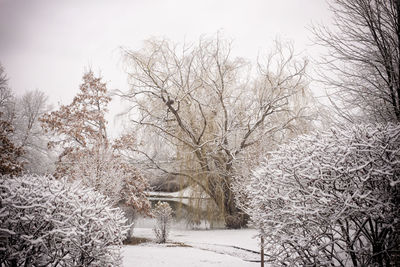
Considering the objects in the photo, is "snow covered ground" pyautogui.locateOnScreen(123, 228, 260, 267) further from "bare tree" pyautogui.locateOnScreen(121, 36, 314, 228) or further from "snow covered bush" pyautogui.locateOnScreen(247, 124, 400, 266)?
"bare tree" pyautogui.locateOnScreen(121, 36, 314, 228)

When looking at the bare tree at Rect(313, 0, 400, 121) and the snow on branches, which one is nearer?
the bare tree at Rect(313, 0, 400, 121)

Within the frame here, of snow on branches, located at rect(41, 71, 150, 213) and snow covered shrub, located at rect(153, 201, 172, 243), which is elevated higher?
snow on branches, located at rect(41, 71, 150, 213)

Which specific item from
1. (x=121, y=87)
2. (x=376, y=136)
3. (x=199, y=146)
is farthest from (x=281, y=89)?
(x=376, y=136)

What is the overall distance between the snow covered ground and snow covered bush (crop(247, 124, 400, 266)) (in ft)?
2.88

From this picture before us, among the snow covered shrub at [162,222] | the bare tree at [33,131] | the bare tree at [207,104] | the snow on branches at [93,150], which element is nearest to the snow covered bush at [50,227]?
the snow on branches at [93,150]

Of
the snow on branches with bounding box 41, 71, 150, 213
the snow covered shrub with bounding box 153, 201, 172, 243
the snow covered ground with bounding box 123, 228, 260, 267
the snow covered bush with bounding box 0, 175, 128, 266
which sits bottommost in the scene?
the snow covered ground with bounding box 123, 228, 260, 267

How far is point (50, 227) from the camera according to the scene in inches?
102

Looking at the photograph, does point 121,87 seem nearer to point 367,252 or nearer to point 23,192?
point 23,192

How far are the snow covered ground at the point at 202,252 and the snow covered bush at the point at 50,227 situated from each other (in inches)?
83.0

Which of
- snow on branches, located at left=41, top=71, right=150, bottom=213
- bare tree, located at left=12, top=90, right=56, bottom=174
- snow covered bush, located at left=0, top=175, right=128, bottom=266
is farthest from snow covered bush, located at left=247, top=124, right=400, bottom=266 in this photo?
bare tree, located at left=12, top=90, right=56, bottom=174

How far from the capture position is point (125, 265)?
17.4 ft

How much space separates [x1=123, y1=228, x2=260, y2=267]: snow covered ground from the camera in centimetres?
576

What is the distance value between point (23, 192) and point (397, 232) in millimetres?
4104

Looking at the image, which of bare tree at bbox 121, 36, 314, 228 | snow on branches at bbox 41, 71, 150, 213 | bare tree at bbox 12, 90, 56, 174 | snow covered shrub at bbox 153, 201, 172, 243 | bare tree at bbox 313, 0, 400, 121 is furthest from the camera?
bare tree at bbox 12, 90, 56, 174
